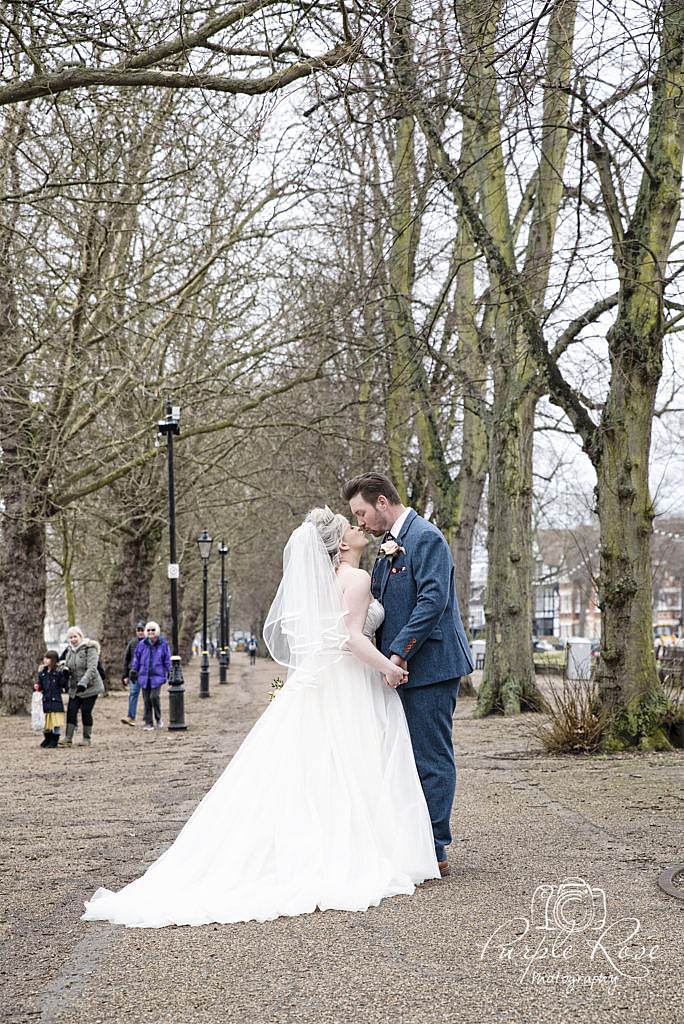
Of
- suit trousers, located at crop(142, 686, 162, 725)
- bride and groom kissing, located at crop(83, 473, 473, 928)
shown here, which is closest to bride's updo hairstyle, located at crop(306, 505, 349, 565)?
bride and groom kissing, located at crop(83, 473, 473, 928)

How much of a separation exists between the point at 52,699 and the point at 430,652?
13.2m

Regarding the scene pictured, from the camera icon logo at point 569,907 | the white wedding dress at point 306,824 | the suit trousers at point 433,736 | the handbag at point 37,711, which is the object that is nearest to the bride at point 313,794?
the white wedding dress at point 306,824

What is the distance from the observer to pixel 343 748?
6.98 metres

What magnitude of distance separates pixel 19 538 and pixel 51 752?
8.45m

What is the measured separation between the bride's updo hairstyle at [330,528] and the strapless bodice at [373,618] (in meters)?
0.37

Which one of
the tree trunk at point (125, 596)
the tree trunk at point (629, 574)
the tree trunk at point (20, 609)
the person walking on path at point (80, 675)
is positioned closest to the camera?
the tree trunk at point (629, 574)

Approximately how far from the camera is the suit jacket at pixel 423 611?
698 centimetres

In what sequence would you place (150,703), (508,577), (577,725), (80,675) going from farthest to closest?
(150,703) < (508,577) < (80,675) < (577,725)

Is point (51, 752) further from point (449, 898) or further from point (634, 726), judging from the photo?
point (449, 898)

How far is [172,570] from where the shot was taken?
23266 millimetres

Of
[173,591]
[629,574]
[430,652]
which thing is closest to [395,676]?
[430,652]

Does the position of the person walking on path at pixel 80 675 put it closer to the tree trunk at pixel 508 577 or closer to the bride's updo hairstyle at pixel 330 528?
the tree trunk at pixel 508 577

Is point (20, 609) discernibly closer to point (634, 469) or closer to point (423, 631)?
point (634, 469)

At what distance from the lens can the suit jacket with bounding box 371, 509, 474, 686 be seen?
6.98 metres
